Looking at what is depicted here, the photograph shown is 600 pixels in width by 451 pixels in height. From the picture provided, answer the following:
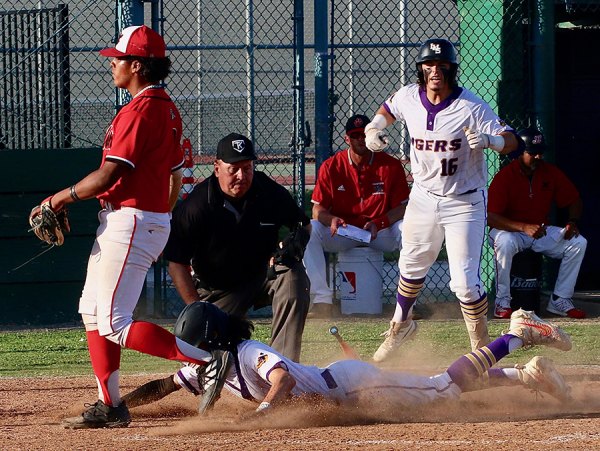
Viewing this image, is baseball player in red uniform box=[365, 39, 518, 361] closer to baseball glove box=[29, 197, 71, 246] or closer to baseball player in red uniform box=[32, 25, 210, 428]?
baseball player in red uniform box=[32, 25, 210, 428]

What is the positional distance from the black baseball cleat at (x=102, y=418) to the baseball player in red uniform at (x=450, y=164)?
234 cm

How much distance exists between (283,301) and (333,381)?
0.92m

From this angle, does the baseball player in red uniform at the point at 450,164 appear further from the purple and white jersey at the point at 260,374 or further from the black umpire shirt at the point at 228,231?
the purple and white jersey at the point at 260,374

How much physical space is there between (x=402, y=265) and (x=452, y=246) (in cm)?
51

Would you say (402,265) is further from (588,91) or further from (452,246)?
(588,91)

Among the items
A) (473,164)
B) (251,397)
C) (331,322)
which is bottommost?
(331,322)

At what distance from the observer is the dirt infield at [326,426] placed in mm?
4508

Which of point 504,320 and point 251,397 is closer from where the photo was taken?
point 251,397

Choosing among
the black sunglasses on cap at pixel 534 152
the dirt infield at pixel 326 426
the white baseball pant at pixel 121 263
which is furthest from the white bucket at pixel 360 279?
the white baseball pant at pixel 121 263

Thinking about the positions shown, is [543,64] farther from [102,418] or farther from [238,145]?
[102,418]

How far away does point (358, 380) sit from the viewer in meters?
5.06

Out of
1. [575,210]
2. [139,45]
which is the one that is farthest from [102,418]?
[575,210]

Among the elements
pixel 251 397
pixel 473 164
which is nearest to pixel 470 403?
pixel 251 397

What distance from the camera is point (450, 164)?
6.54 m
